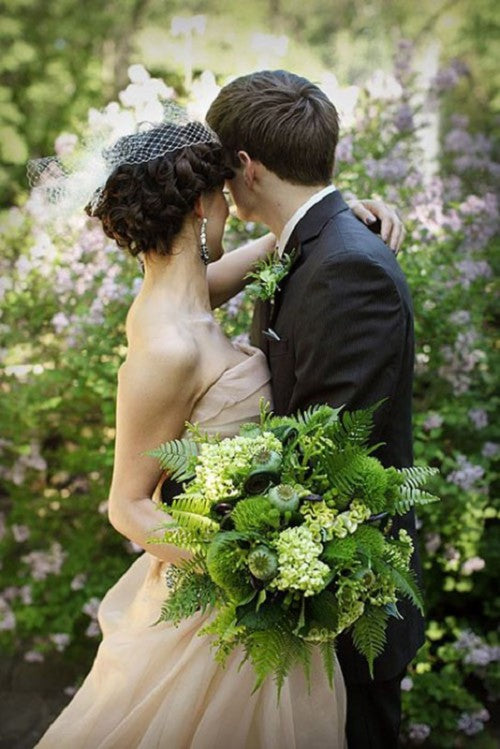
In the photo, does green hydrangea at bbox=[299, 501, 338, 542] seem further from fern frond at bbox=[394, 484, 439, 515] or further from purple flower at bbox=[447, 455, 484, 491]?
purple flower at bbox=[447, 455, 484, 491]

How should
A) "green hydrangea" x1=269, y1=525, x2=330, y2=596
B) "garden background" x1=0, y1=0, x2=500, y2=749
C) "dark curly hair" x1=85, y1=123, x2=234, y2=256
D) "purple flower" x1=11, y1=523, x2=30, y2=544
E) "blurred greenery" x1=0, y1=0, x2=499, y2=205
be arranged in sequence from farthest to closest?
"blurred greenery" x1=0, y1=0, x2=499, y2=205 → "purple flower" x1=11, y1=523, x2=30, y2=544 → "garden background" x1=0, y1=0, x2=500, y2=749 → "dark curly hair" x1=85, y1=123, x2=234, y2=256 → "green hydrangea" x1=269, y1=525, x2=330, y2=596

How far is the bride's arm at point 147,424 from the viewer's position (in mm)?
2016

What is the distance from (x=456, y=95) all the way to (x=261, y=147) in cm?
406

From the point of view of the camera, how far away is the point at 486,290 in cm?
407

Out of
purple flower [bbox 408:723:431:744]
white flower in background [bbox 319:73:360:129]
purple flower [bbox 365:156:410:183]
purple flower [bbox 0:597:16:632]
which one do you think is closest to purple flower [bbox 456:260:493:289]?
purple flower [bbox 365:156:410:183]

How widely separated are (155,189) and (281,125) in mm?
365

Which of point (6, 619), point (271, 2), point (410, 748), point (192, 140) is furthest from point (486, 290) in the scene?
point (271, 2)

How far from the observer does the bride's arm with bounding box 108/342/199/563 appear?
2016 millimetres

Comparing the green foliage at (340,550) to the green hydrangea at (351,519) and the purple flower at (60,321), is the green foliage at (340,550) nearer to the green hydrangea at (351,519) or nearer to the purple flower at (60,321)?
the green hydrangea at (351,519)

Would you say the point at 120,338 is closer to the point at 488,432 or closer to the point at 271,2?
the point at 488,432

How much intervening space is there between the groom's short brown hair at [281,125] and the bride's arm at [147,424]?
576mm

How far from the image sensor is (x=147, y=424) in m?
2.04

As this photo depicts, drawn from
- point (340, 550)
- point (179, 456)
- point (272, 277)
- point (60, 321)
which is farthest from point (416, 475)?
point (60, 321)

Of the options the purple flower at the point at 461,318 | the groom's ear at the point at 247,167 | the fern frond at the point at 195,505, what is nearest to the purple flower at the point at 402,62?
the purple flower at the point at 461,318
